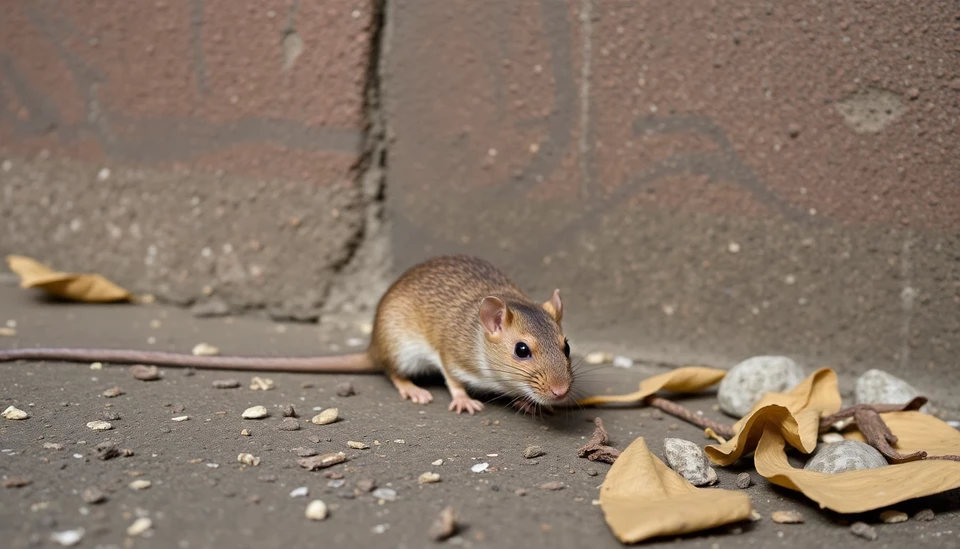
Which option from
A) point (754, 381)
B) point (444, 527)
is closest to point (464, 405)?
point (754, 381)

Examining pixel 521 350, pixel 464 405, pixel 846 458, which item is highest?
pixel 521 350

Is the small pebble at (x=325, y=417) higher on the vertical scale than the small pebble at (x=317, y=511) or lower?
lower

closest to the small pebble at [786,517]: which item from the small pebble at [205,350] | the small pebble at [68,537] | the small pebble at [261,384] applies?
the small pebble at [68,537]

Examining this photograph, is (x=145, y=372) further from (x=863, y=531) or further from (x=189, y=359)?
(x=863, y=531)

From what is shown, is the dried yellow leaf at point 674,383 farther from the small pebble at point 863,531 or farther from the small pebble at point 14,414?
the small pebble at point 14,414

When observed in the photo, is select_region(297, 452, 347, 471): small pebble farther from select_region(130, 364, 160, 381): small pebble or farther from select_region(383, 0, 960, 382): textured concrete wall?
select_region(383, 0, 960, 382): textured concrete wall

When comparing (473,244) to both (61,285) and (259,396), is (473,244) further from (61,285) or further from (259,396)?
(61,285)
